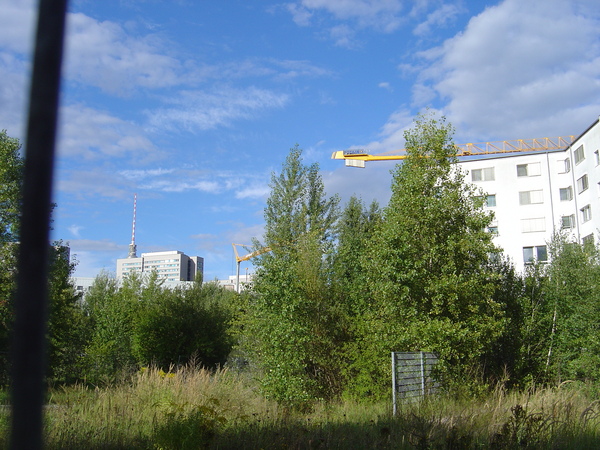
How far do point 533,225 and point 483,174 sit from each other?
635cm

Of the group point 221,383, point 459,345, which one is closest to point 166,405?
point 221,383

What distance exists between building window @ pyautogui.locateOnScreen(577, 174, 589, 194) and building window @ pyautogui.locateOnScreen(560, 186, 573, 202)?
11.0 feet

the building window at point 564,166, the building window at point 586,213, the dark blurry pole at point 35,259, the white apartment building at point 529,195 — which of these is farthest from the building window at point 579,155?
the dark blurry pole at point 35,259

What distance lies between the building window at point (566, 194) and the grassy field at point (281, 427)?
41.0 meters

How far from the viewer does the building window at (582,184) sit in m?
43.9

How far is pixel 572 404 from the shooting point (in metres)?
10.3

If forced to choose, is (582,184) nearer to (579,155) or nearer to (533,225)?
(579,155)

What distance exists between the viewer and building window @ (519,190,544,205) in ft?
166

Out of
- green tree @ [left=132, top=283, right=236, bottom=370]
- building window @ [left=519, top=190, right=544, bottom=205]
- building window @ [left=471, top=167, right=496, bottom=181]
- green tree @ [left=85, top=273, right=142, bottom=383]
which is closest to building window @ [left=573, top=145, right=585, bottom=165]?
building window @ [left=519, top=190, right=544, bottom=205]

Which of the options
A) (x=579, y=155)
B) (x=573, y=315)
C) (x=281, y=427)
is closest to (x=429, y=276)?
(x=573, y=315)

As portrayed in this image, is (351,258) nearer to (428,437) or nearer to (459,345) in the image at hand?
(459,345)

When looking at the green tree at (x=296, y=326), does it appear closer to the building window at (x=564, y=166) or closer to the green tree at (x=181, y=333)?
the green tree at (x=181, y=333)

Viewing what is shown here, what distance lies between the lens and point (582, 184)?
44594mm

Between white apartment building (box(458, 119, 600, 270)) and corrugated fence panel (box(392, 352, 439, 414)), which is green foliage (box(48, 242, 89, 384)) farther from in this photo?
Answer: white apartment building (box(458, 119, 600, 270))
